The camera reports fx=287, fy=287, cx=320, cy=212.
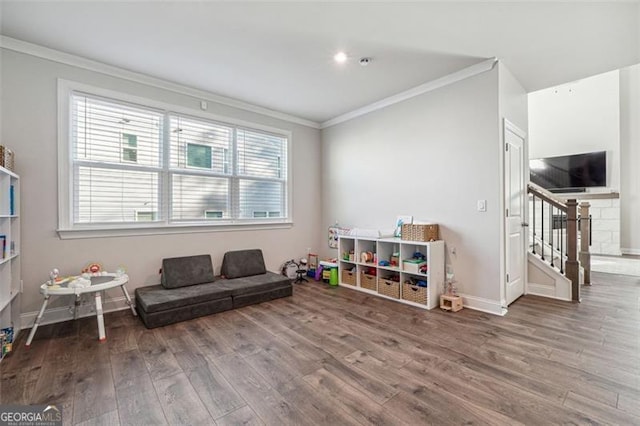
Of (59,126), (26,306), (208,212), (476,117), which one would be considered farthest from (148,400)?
(476,117)

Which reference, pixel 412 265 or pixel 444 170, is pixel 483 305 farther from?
pixel 444 170

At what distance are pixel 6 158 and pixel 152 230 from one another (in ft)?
4.69

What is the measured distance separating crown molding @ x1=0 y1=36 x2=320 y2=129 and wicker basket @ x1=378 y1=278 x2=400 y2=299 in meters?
3.11

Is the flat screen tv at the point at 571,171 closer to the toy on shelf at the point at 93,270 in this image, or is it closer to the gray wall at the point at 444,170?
the gray wall at the point at 444,170

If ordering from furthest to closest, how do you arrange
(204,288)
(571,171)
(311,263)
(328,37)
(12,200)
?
(571,171)
(311,263)
(204,288)
(328,37)
(12,200)

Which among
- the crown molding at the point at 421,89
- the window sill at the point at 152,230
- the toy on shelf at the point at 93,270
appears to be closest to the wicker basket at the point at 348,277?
the window sill at the point at 152,230

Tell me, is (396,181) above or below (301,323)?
above

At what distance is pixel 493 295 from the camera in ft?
10.5

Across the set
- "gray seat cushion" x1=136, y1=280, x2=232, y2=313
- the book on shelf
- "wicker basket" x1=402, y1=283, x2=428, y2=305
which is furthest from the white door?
the book on shelf

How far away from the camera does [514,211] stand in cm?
358

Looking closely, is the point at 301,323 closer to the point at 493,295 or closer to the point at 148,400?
the point at 148,400

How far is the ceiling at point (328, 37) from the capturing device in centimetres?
236

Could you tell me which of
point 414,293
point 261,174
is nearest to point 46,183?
point 261,174

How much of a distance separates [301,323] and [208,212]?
2.11 meters
